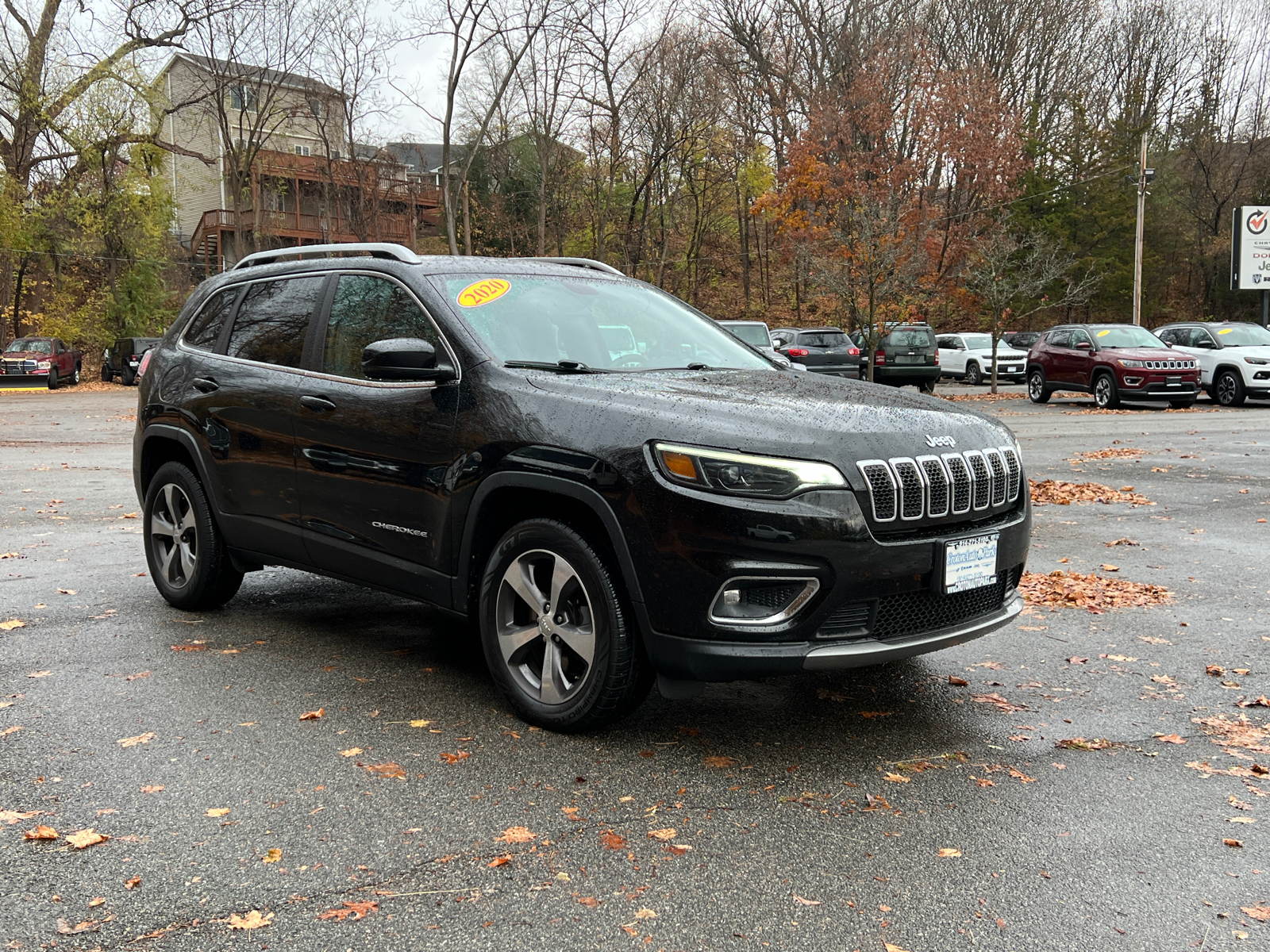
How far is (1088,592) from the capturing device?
6.69m

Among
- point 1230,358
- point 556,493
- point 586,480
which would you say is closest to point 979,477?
point 586,480

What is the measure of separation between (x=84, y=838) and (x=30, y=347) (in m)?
36.1

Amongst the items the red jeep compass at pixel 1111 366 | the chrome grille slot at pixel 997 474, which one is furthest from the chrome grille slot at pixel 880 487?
the red jeep compass at pixel 1111 366

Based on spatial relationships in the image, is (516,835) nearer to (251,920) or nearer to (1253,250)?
(251,920)

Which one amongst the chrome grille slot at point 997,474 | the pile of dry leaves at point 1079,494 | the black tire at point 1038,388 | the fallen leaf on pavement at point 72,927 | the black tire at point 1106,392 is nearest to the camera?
the fallen leaf on pavement at point 72,927

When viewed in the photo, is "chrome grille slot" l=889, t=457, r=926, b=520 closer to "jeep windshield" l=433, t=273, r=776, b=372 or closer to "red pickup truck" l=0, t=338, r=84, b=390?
"jeep windshield" l=433, t=273, r=776, b=372

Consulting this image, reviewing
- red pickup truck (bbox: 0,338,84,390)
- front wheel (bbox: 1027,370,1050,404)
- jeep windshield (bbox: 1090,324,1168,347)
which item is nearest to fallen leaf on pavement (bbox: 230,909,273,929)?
jeep windshield (bbox: 1090,324,1168,347)

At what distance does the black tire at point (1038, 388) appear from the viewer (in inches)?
1014

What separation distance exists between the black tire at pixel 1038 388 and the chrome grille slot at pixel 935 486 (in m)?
23.2

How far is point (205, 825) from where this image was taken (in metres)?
3.47

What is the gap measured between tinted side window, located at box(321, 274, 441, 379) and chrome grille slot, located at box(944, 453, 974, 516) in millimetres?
2182

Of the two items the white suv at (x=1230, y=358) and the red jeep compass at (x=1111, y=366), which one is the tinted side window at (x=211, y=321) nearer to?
the red jeep compass at (x=1111, y=366)

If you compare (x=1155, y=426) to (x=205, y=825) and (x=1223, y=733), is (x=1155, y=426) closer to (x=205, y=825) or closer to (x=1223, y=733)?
(x=1223, y=733)

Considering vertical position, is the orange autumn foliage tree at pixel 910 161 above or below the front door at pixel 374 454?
above
